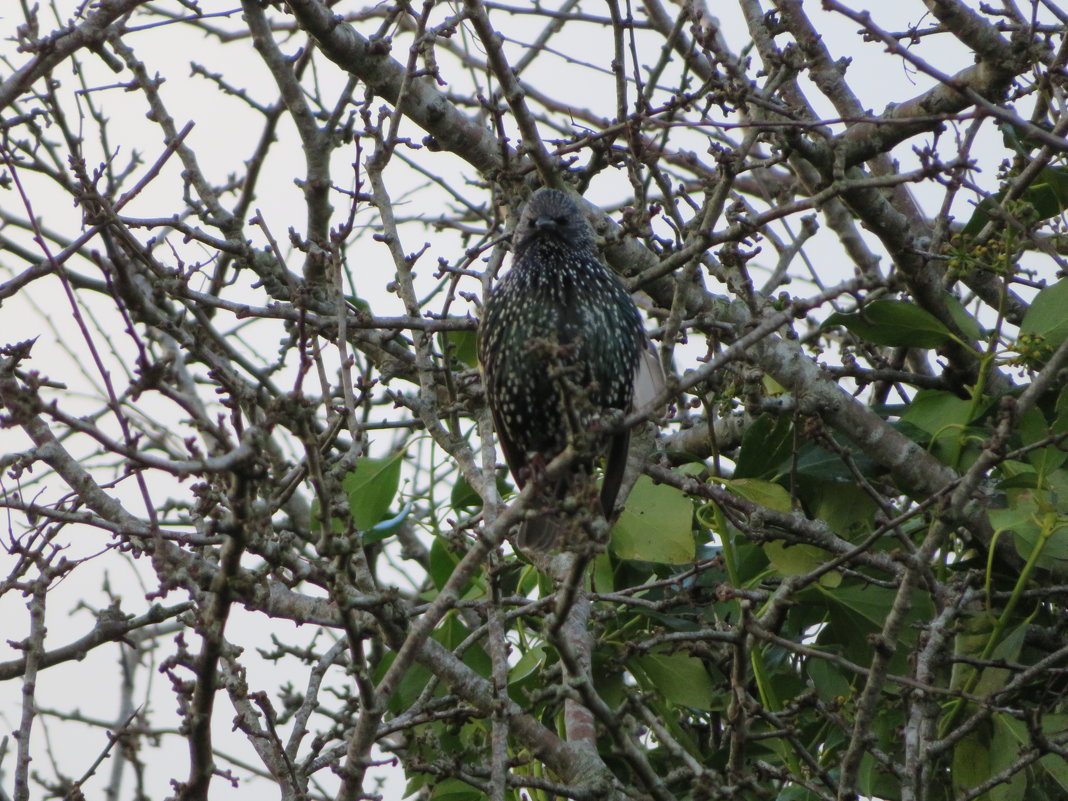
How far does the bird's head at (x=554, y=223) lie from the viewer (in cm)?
441

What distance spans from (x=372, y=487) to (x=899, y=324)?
1.65 metres

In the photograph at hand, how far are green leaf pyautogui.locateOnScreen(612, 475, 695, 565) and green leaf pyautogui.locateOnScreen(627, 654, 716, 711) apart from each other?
30 centimetres

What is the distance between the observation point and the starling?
4.20m

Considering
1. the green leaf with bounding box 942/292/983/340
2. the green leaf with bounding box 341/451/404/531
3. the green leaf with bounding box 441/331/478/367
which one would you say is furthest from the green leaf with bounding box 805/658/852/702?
the green leaf with bounding box 441/331/478/367

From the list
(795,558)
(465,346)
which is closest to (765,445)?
(795,558)

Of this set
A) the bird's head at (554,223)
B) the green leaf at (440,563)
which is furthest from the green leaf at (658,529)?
the bird's head at (554,223)

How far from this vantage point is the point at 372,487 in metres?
3.87

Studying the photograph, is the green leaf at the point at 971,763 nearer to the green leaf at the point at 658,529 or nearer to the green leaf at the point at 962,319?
the green leaf at the point at 658,529

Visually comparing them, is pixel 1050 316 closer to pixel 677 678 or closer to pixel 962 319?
pixel 962 319

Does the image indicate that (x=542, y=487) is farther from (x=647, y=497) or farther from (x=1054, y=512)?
(x=1054, y=512)

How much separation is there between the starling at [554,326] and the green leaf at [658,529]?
0.29 m

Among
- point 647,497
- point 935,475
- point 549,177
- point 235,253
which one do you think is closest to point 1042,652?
point 935,475

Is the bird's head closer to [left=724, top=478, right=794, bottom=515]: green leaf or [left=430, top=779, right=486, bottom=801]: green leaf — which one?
[left=724, top=478, right=794, bottom=515]: green leaf

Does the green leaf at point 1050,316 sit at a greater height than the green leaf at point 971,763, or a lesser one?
greater
